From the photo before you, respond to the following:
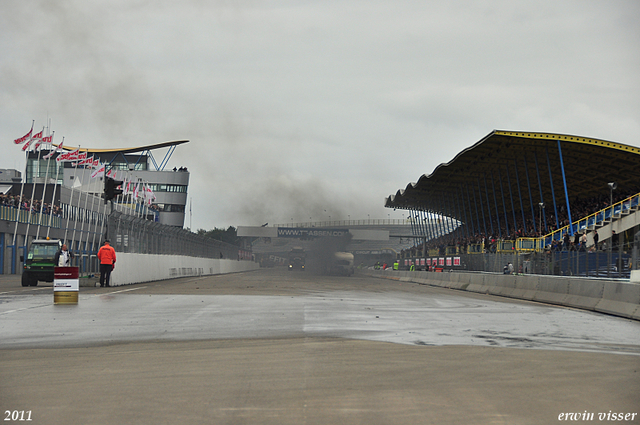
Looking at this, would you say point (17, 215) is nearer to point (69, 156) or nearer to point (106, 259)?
point (69, 156)

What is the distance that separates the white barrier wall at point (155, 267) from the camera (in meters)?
31.8

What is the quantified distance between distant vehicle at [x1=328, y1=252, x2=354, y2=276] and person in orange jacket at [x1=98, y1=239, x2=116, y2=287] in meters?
49.7

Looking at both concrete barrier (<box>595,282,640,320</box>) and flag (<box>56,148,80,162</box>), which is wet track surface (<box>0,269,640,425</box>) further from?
flag (<box>56,148,80,162</box>)

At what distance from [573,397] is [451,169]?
2276 inches

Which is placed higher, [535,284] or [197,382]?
[535,284]

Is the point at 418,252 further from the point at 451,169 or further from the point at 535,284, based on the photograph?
the point at 535,284

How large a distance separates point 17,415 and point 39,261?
27.9m

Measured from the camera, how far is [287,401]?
20.7 ft

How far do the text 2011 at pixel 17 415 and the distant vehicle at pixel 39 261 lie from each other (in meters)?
27.3

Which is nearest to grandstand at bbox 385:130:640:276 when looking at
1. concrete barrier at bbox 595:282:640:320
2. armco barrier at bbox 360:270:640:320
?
armco barrier at bbox 360:270:640:320

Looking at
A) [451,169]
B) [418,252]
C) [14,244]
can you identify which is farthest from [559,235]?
[14,244]

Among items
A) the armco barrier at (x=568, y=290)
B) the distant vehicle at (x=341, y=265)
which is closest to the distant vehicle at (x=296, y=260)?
the distant vehicle at (x=341, y=265)

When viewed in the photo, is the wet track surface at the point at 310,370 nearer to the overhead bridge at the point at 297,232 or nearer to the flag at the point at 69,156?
the flag at the point at 69,156

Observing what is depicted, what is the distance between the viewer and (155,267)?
40.2 metres
